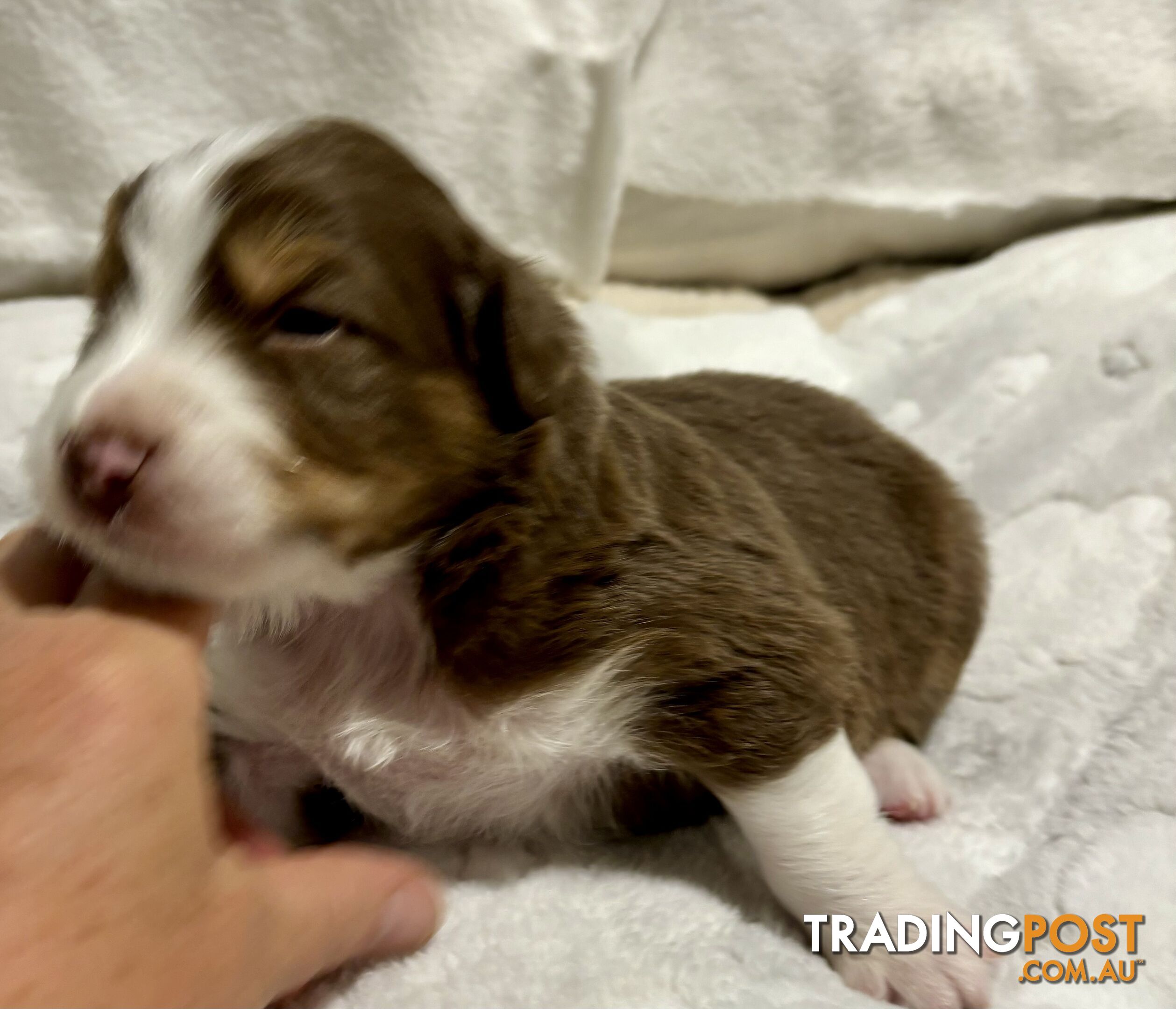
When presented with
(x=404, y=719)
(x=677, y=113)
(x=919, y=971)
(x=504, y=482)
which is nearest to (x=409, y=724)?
(x=404, y=719)

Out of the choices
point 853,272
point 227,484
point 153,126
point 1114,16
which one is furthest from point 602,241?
point 227,484

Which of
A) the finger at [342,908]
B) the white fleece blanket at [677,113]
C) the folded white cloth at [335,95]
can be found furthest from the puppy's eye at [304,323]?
the white fleece blanket at [677,113]

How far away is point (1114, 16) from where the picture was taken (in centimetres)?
306

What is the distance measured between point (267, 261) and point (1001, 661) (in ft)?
5.51

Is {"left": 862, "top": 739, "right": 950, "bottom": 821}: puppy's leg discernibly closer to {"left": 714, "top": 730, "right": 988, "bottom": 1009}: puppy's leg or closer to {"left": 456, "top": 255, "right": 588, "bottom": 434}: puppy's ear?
{"left": 714, "top": 730, "right": 988, "bottom": 1009}: puppy's leg

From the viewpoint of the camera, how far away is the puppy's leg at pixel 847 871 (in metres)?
1.35

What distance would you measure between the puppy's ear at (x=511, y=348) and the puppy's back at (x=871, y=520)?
0.58 m

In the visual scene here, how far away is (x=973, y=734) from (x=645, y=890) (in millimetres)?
816

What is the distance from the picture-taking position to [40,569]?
1166mm

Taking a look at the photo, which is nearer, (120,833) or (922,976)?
(120,833)

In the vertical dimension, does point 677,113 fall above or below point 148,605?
below

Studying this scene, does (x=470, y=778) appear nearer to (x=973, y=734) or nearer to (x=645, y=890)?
(x=645, y=890)

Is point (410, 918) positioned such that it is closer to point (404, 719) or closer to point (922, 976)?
point (404, 719)

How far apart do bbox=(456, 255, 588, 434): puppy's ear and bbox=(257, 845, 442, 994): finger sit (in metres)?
0.58
